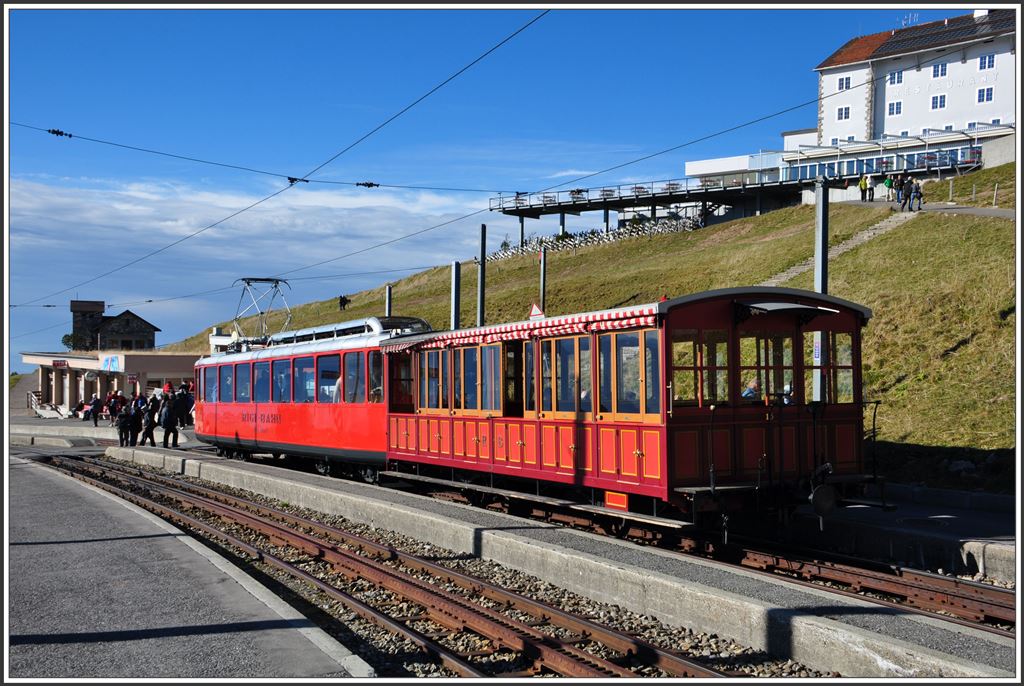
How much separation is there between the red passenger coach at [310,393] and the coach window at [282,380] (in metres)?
0.02

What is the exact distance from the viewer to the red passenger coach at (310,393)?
58.0ft

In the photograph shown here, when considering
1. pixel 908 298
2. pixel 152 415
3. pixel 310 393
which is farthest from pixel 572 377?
pixel 152 415

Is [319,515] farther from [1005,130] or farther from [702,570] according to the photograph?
[1005,130]

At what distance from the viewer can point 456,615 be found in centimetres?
811

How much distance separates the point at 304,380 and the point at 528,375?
831 centimetres

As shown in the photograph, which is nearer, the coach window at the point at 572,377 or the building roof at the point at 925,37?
the coach window at the point at 572,377

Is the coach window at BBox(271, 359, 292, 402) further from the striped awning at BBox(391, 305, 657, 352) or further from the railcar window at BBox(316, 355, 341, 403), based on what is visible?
the striped awning at BBox(391, 305, 657, 352)

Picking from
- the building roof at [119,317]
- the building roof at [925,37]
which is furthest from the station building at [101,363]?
the building roof at [925,37]

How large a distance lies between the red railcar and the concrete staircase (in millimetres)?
20752

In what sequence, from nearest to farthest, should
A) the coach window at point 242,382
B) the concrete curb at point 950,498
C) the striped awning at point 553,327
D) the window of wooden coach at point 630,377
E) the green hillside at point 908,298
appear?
the window of wooden coach at point 630,377
the striped awning at point 553,327
the concrete curb at point 950,498
the green hillside at point 908,298
the coach window at point 242,382

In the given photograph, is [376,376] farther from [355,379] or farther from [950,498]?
[950,498]

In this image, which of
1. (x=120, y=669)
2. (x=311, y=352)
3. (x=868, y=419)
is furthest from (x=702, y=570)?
(x=311, y=352)

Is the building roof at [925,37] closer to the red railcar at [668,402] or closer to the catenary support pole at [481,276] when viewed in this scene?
the catenary support pole at [481,276]

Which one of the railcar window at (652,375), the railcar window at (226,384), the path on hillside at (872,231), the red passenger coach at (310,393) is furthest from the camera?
the path on hillside at (872,231)
